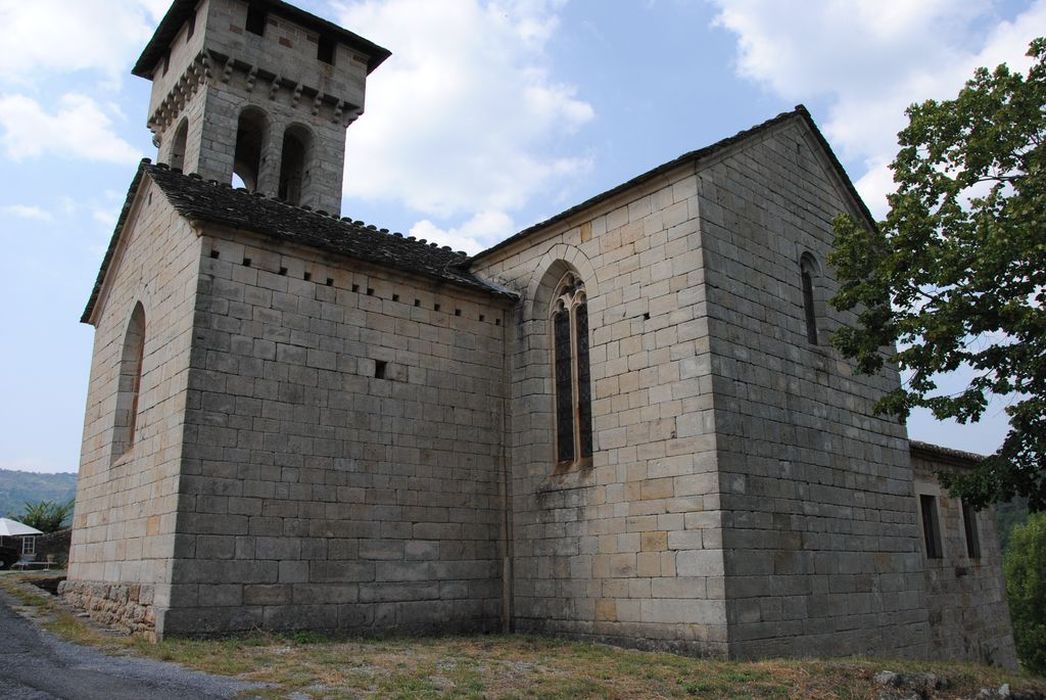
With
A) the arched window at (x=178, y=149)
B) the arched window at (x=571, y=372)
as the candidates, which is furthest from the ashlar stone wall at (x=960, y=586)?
the arched window at (x=178, y=149)

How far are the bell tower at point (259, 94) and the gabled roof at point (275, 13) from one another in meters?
0.02

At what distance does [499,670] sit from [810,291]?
26.0 ft

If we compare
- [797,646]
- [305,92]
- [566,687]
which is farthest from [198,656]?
[305,92]

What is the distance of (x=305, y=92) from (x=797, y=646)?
15755 mm

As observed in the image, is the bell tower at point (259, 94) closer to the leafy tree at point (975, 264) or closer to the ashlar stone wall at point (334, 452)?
the ashlar stone wall at point (334, 452)

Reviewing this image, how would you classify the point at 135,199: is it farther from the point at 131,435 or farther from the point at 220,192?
the point at 131,435

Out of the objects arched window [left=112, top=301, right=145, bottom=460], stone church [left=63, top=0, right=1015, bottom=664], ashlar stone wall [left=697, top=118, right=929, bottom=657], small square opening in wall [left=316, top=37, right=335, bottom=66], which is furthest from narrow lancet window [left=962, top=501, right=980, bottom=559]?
small square opening in wall [left=316, top=37, right=335, bottom=66]

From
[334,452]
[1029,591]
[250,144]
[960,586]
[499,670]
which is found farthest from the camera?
[1029,591]

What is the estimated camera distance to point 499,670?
835cm

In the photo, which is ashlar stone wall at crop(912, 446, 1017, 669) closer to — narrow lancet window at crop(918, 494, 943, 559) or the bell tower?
narrow lancet window at crop(918, 494, 943, 559)

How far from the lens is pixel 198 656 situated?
8.32 m

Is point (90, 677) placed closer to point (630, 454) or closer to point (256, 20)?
point (630, 454)

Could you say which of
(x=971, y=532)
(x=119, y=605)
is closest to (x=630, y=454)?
(x=119, y=605)

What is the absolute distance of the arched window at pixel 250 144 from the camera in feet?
60.8
